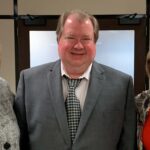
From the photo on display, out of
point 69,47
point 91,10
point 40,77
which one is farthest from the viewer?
point 91,10

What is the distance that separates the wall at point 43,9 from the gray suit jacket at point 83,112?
5.81ft

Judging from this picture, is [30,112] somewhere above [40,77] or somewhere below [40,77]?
below

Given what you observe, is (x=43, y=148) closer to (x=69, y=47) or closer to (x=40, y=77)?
(x=40, y=77)

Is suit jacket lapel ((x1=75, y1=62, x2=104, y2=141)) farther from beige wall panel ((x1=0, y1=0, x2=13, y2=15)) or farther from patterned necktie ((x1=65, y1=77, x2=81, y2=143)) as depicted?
beige wall panel ((x1=0, y1=0, x2=13, y2=15))

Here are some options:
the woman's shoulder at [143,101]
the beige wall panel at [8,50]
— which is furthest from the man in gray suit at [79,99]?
the beige wall panel at [8,50]

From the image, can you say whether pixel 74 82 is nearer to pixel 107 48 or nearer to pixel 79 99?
pixel 79 99

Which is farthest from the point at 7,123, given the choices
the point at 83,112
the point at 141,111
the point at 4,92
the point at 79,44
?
the point at 141,111

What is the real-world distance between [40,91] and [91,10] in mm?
1937

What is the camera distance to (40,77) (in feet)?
6.71

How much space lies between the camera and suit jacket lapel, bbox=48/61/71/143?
6.25 ft

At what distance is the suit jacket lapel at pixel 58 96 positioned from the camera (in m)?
1.91

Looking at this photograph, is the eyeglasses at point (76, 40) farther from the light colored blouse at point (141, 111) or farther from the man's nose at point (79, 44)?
the light colored blouse at point (141, 111)

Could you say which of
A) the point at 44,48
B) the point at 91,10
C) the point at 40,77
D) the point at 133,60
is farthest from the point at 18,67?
the point at 40,77

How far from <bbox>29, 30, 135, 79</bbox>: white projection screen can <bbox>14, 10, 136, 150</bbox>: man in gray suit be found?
170 cm
